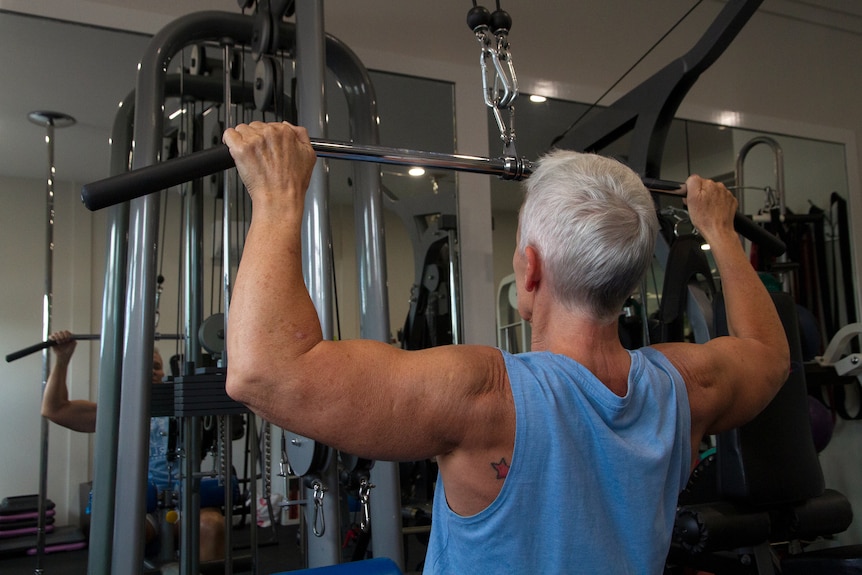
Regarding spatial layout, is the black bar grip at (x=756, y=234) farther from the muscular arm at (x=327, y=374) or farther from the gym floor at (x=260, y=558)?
the gym floor at (x=260, y=558)

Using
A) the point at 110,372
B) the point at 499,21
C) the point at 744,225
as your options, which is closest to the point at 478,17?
the point at 499,21

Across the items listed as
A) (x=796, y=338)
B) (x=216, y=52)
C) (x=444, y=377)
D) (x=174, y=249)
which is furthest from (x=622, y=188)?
(x=216, y=52)

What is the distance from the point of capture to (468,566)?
866 mm

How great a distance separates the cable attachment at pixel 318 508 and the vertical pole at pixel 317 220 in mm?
12

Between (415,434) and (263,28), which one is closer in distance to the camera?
(415,434)

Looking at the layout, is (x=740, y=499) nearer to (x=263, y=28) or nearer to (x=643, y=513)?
(x=643, y=513)

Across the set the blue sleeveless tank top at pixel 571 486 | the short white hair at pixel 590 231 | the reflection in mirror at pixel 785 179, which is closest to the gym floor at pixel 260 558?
the blue sleeveless tank top at pixel 571 486

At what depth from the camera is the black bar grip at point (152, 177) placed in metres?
0.97

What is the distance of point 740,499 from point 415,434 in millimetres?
1030

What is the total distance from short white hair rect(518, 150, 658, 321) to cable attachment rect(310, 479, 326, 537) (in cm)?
90

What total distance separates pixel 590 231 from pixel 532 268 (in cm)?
9

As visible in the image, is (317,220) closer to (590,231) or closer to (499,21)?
(499,21)

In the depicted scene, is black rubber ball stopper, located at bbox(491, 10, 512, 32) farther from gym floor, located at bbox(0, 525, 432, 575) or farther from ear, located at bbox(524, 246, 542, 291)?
gym floor, located at bbox(0, 525, 432, 575)

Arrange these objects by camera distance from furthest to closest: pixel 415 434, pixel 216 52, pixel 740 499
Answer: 1. pixel 216 52
2. pixel 740 499
3. pixel 415 434
